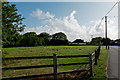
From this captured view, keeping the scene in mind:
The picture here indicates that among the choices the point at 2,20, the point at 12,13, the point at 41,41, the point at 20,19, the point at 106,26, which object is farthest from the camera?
the point at 41,41

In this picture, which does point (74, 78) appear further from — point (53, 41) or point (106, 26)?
point (53, 41)

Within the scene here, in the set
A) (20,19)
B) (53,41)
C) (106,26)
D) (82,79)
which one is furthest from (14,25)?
(53,41)

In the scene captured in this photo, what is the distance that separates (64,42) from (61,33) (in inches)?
758

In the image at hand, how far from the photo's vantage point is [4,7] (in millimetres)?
12383

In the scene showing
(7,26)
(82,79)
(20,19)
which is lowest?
(82,79)

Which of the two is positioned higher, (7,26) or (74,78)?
(7,26)

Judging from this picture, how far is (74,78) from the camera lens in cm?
657

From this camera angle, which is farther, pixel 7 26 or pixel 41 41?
pixel 41 41

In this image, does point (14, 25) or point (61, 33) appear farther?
point (61, 33)

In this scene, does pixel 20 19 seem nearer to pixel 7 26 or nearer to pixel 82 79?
pixel 7 26

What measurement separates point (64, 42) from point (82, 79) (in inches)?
4160

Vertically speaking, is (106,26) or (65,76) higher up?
(106,26)

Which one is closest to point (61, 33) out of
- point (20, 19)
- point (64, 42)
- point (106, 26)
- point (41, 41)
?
point (64, 42)

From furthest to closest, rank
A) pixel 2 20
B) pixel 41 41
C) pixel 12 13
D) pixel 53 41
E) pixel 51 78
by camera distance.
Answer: pixel 53 41
pixel 41 41
pixel 12 13
pixel 2 20
pixel 51 78
